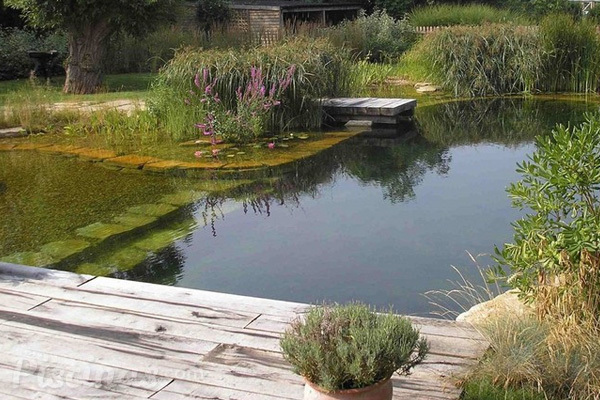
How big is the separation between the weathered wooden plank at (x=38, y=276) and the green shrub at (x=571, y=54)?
1053cm

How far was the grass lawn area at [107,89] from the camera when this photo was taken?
1276cm

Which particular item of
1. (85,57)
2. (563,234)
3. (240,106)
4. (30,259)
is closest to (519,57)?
(240,106)

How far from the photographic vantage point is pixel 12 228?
6.37m

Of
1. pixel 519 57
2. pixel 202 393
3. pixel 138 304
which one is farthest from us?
pixel 519 57

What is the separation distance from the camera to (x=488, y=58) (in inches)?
517

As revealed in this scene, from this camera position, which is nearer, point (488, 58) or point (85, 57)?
point (488, 58)

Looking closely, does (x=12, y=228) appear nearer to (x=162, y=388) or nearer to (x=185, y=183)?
(x=185, y=183)

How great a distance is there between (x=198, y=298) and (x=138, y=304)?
30 cm

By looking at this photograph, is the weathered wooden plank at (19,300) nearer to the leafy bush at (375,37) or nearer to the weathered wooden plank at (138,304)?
the weathered wooden plank at (138,304)

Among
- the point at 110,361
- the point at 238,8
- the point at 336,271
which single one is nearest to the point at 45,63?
the point at 238,8

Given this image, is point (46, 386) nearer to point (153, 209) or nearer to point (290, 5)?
point (153, 209)

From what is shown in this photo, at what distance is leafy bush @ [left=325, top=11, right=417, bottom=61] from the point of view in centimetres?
1700

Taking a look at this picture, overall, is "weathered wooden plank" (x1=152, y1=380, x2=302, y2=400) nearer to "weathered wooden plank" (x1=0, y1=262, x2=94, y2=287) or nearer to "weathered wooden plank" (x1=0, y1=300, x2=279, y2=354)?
"weathered wooden plank" (x1=0, y1=300, x2=279, y2=354)

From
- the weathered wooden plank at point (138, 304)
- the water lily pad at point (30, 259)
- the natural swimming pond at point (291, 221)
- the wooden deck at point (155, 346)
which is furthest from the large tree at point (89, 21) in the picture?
the wooden deck at point (155, 346)
